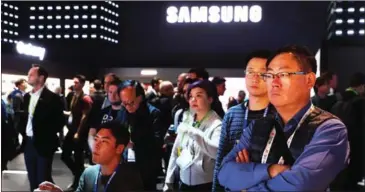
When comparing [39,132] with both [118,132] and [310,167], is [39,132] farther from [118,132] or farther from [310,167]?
[310,167]

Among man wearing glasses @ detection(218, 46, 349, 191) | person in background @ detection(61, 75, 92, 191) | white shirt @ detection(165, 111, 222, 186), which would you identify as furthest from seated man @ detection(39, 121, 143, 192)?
person in background @ detection(61, 75, 92, 191)

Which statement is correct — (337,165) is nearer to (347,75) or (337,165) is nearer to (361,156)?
(361,156)

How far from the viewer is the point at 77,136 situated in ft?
18.7

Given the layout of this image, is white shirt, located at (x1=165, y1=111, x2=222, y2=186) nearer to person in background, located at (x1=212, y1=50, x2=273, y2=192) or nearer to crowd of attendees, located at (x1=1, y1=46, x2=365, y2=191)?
crowd of attendees, located at (x1=1, y1=46, x2=365, y2=191)

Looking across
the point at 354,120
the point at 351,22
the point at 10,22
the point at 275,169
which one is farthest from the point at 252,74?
the point at 10,22

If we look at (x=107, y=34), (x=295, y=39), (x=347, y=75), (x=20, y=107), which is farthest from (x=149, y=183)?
(x=107, y=34)

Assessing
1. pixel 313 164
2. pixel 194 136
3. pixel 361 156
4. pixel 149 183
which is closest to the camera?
pixel 313 164

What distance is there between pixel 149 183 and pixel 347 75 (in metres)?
7.52

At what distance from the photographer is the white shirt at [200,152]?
283 centimetres

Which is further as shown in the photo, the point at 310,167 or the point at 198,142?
the point at 198,142

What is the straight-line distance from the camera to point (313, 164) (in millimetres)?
1465

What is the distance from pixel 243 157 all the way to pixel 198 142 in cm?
126

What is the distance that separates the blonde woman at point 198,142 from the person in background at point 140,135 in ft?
1.05

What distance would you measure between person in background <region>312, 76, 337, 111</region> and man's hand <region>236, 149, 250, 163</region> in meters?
3.57
